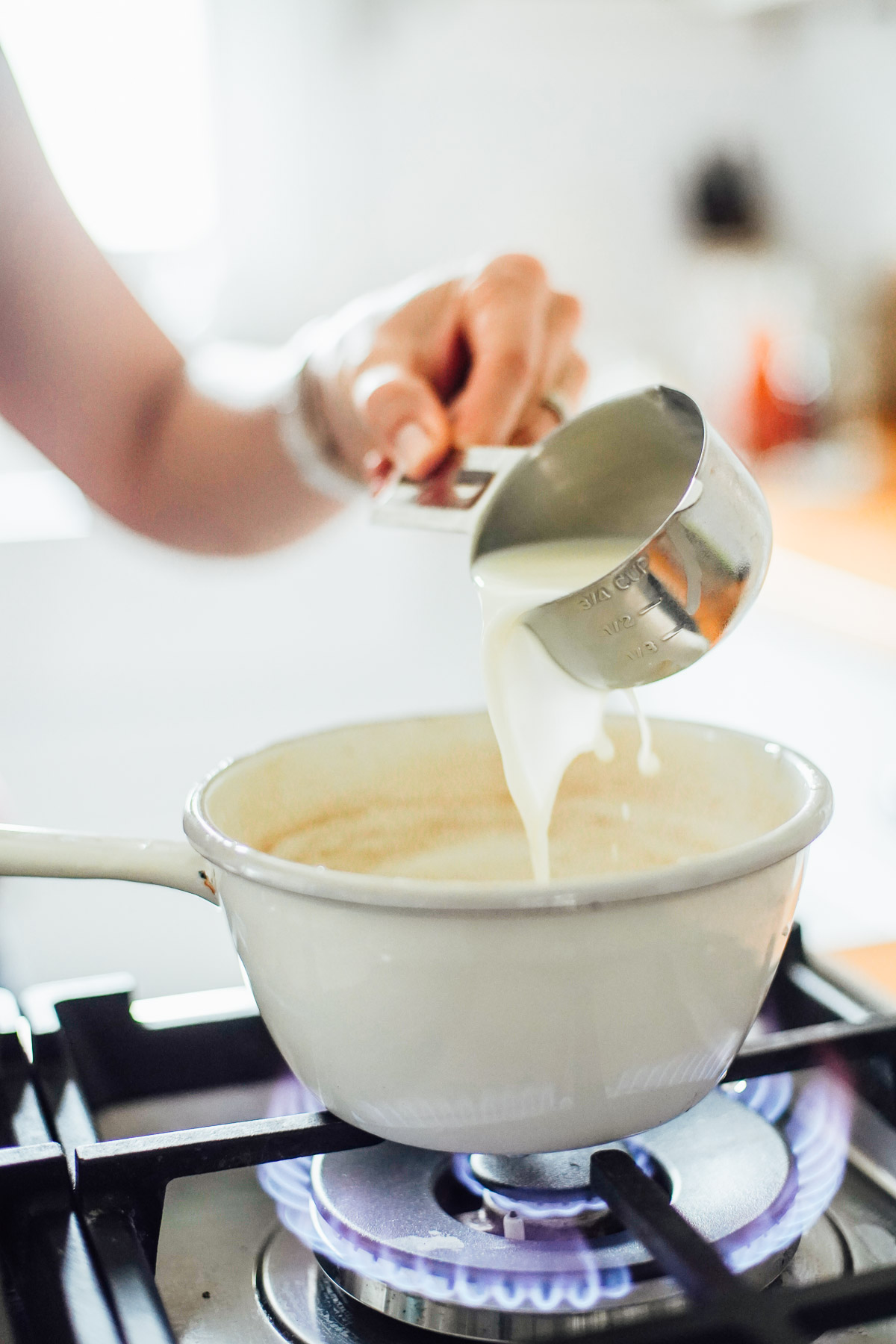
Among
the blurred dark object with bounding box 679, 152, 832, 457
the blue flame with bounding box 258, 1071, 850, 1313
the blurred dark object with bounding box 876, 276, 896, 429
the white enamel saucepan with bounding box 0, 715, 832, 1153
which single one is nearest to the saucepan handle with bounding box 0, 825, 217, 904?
the white enamel saucepan with bounding box 0, 715, 832, 1153

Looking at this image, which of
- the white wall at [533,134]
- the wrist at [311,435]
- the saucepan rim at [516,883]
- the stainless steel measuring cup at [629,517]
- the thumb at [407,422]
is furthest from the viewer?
Result: the white wall at [533,134]

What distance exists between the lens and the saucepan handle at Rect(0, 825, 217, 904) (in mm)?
472

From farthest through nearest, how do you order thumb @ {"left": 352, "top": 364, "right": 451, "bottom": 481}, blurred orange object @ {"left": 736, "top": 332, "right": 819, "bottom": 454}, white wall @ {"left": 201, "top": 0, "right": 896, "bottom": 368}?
white wall @ {"left": 201, "top": 0, "right": 896, "bottom": 368}
blurred orange object @ {"left": 736, "top": 332, "right": 819, "bottom": 454}
thumb @ {"left": 352, "top": 364, "right": 451, "bottom": 481}

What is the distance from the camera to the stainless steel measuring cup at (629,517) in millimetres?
531

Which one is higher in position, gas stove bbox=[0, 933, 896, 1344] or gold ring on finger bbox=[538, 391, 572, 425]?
gold ring on finger bbox=[538, 391, 572, 425]

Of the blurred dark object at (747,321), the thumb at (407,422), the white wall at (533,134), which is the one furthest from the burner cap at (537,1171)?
the white wall at (533,134)

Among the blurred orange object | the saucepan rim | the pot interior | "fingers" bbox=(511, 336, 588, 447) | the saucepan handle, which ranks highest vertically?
the saucepan rim

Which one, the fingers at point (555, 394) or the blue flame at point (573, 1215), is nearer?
the blue flame at point (573, 1215)

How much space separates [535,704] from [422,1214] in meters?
0.24

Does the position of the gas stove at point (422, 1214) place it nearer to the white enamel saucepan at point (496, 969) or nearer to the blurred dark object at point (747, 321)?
the white enamel saucepan at point (496, 969)

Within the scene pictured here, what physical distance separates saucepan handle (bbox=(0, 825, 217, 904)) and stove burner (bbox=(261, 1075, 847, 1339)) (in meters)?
0.13

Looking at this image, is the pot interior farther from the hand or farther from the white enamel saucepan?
the hand

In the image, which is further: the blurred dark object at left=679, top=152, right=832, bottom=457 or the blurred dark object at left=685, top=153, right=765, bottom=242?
the blurred dark object at left=685, top=153, right=765, bottom=242

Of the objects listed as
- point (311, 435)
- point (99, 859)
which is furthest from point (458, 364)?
point (99, 859)
